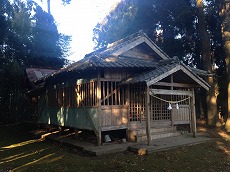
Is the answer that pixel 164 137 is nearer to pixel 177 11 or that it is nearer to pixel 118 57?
→ pixel 118 57

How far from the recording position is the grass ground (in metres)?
7.83

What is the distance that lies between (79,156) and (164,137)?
16.5ft

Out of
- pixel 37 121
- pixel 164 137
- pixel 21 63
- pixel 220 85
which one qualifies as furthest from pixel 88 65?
pixel 21 63

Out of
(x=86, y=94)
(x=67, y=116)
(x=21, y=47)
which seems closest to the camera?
(x=86, y=94)

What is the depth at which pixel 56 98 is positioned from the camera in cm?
1529

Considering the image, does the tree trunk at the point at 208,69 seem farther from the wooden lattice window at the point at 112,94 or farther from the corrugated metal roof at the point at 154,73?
the wooden lattice window at the point at 112,94

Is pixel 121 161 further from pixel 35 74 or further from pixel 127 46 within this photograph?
pixel 35 74

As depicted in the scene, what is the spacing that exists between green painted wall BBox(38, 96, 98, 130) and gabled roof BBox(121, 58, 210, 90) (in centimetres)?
238

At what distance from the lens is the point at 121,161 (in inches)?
336

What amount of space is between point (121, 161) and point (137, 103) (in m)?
4.34

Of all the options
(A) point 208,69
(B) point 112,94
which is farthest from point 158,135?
(A) point 208,69

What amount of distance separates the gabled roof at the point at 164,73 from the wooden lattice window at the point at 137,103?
1.23 metres

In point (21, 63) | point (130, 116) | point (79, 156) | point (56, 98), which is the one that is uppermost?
point (21, 63)

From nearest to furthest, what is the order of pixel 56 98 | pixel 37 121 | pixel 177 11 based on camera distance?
pixel 56 98, pixel 37 121, pixel 177 11
